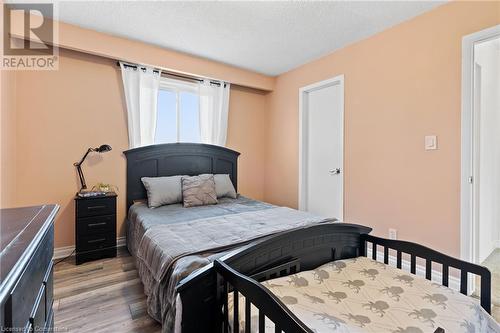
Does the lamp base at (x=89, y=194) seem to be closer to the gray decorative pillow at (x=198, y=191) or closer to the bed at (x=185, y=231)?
the bed at (x=185, y=231)

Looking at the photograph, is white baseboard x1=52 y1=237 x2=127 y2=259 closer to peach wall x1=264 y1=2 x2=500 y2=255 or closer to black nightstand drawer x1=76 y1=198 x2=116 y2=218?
black nightstand drawer x1=76 y1=198 x2=116 y2=218

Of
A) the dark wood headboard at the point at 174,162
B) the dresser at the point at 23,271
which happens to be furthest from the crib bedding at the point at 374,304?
the dark wood headboard at the point at 174,162

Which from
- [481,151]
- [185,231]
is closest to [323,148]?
[481,151]

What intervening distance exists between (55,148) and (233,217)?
2.17 m

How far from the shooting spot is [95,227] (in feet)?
8.67

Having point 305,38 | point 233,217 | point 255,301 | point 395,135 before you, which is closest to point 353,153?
point 395,135

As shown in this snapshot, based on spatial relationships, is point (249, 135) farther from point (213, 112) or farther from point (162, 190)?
point (162, 190)

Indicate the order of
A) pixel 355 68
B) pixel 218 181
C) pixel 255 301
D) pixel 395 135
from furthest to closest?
pixel 218 181, pixel 355 68, pixel 395 135, pixel 255 301

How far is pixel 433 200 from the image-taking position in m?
2.26

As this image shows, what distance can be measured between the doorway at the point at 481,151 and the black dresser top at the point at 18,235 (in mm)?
2825

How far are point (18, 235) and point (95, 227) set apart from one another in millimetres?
2042

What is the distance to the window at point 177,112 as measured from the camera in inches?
133

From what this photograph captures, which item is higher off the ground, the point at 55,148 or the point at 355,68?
the point at 355,68

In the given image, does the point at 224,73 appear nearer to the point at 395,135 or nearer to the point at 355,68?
the point at 355,68
